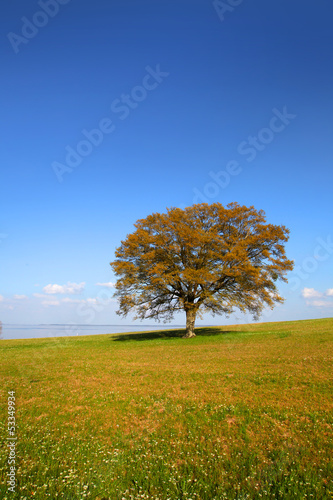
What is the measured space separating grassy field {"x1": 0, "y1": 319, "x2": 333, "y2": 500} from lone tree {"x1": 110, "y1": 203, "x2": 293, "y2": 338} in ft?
63.6

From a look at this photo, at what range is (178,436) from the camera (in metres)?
7.85

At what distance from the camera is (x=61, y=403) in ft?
36.3

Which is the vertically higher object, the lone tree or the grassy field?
the lone tree

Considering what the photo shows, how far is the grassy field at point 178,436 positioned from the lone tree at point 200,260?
19.4 m

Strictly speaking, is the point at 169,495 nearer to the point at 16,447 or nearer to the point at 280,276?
the point at 16,447

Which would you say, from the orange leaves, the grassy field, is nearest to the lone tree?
the orange leaves

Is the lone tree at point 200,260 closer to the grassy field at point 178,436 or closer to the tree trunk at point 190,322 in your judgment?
the tree trunk at point 190,322

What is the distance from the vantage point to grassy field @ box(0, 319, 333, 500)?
566 cm

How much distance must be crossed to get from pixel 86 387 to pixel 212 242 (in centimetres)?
2435

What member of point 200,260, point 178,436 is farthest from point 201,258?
point 178,436

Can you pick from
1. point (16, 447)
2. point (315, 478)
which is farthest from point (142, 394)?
point (315, 478)

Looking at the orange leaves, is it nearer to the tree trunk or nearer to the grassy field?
the tree trunk

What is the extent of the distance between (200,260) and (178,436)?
2706 cm

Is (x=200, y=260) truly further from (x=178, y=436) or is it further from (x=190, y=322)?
(x=178, y=436)
